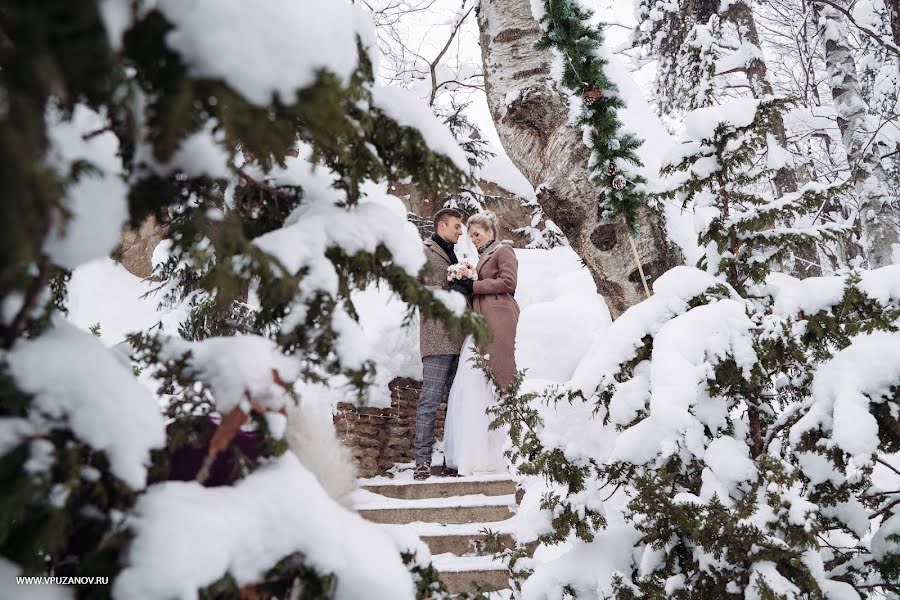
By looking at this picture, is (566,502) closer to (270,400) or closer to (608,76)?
(270,400)

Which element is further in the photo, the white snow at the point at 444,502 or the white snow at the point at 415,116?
the white snow at the point at 444,502

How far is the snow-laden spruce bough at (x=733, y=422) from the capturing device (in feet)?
4.86

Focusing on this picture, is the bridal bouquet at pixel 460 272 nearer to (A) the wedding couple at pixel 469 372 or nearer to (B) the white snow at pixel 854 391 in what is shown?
(A) the wedding couple at pixel 469 372

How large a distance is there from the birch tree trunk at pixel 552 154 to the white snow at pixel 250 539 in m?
2.04

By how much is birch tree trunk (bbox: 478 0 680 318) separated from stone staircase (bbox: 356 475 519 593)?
1.61 meters

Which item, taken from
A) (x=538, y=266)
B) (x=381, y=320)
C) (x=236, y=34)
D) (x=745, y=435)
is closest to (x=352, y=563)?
(x=236, y=34)

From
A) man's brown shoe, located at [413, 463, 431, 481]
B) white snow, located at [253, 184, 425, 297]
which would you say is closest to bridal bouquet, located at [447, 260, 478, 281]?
man's brown shoe, located at [413, 463, 431, 481]

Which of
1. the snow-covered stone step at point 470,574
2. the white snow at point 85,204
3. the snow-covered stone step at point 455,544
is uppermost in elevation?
the white snow at point 85,204

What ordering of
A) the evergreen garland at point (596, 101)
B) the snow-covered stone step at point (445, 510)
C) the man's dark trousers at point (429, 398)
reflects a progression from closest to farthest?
the evergreen garland at point (596, 101)
the snow-covered stone step at point (445, 510)
the man's dark trousers at point (429, 398)

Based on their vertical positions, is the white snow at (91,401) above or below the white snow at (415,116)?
below

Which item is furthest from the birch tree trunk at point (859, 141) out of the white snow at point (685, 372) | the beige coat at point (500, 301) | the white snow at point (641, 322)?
the white snow at point (685, 372)

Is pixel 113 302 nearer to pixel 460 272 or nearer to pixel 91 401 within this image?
pixel 460 272

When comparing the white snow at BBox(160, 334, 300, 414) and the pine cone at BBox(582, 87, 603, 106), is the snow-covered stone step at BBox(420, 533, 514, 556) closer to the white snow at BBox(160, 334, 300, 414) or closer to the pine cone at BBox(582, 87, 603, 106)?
the pine cone at BBox(582, 87, 603, 106)

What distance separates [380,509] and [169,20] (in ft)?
13.4
